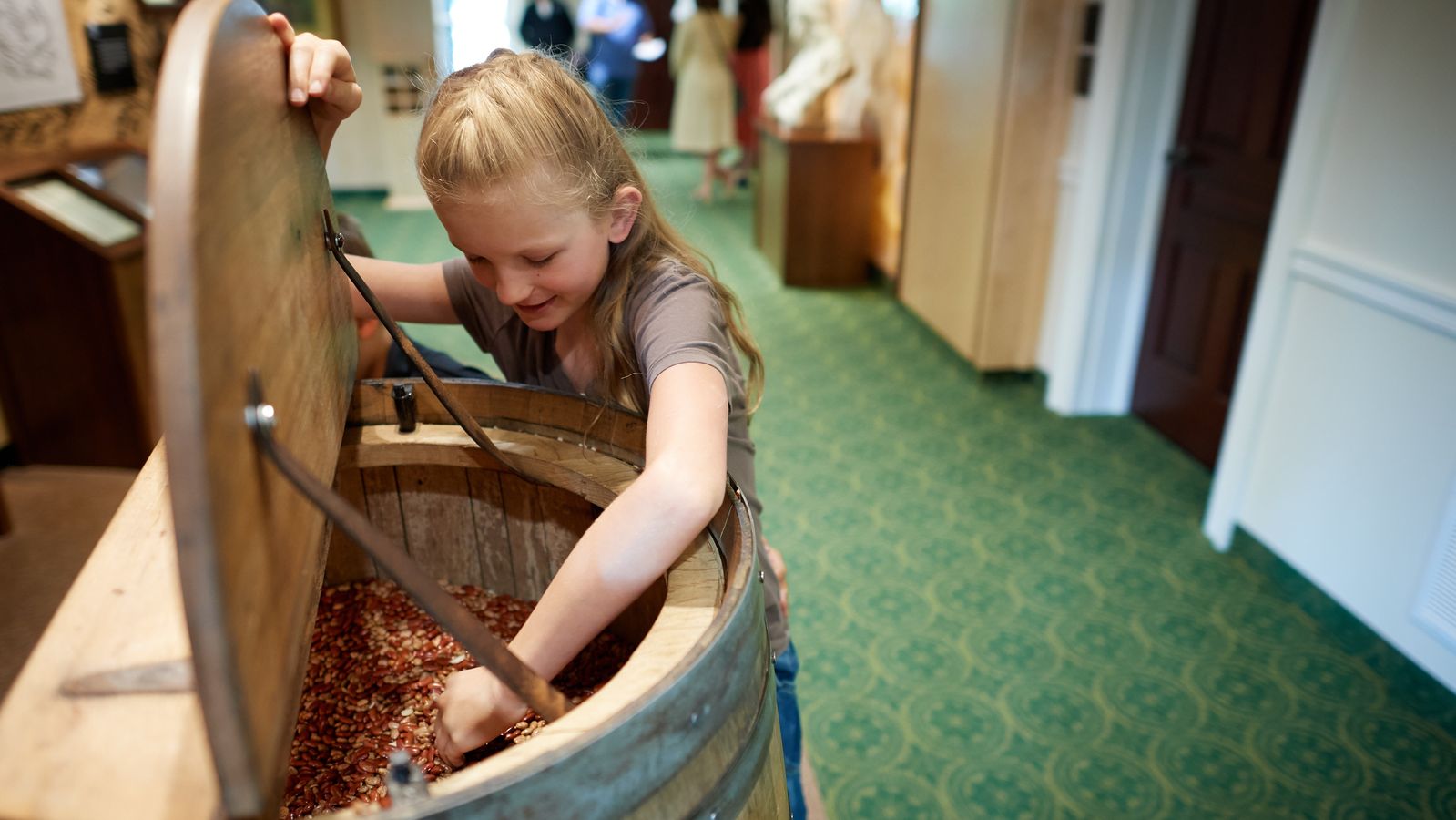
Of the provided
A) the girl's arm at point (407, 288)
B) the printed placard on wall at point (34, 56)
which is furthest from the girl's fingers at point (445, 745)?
the printed placard on wall at point (34, 56)

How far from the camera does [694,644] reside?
2.36 ft

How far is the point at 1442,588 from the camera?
2.29 m

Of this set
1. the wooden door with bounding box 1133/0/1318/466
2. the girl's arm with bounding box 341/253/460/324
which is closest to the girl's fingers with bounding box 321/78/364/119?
the girl's arm with bounding box 341/253/460/324

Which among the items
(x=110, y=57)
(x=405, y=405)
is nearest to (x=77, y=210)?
(x=110, y=57)

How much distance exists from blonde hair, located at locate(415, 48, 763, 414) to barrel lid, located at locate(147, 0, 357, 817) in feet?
0.75

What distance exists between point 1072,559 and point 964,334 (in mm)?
1778

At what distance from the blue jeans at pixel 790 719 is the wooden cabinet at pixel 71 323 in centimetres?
314

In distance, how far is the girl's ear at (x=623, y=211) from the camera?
107 cm

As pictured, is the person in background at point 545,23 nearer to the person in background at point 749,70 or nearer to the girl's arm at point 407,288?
the person in background at point 749,70

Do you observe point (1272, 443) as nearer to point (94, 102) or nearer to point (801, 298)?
point (801, 298)

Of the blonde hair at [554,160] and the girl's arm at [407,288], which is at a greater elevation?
the blonde hair at [554,160]

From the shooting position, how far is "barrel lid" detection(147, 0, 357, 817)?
0.43 m

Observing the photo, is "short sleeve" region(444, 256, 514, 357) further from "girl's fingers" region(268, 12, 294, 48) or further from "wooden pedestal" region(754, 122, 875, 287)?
"wooden pedestal" region(754, 122, 875, 287)

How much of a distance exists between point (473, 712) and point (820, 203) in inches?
221
